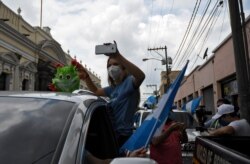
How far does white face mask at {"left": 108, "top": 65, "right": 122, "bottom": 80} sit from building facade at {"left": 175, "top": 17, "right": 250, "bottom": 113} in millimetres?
10684

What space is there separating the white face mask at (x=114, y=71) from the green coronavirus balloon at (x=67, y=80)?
750mm

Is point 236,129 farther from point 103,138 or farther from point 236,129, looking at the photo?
point 103,138

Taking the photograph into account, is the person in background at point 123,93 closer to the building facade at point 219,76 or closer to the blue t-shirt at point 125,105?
the blue t-shirt at point 125,105

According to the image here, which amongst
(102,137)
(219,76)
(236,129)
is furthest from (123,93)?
(219,76)

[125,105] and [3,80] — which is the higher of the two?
[3,80]


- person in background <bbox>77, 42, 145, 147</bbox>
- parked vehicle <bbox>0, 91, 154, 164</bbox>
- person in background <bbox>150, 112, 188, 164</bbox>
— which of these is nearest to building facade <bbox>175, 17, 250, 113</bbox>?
person in background <bbox>150, 112, 188, 164</bbox>

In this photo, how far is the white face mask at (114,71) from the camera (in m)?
3.91

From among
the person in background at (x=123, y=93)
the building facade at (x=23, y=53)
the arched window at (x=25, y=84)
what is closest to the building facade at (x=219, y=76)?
the building facade at (x=23, y=53)

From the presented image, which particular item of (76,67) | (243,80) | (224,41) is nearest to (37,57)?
(224,41)

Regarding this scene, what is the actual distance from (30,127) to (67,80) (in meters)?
2.43

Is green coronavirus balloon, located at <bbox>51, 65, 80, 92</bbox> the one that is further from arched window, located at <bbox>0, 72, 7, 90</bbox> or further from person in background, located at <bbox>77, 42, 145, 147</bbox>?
arched window, located at <bbox>0, 72, 7, 90</bbox>

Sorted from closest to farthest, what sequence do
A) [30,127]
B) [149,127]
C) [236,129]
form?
[30,127] → [149,127] → [236,129]

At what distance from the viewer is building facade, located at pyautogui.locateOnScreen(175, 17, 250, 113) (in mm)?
17984

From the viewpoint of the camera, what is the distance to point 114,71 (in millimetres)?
3938
